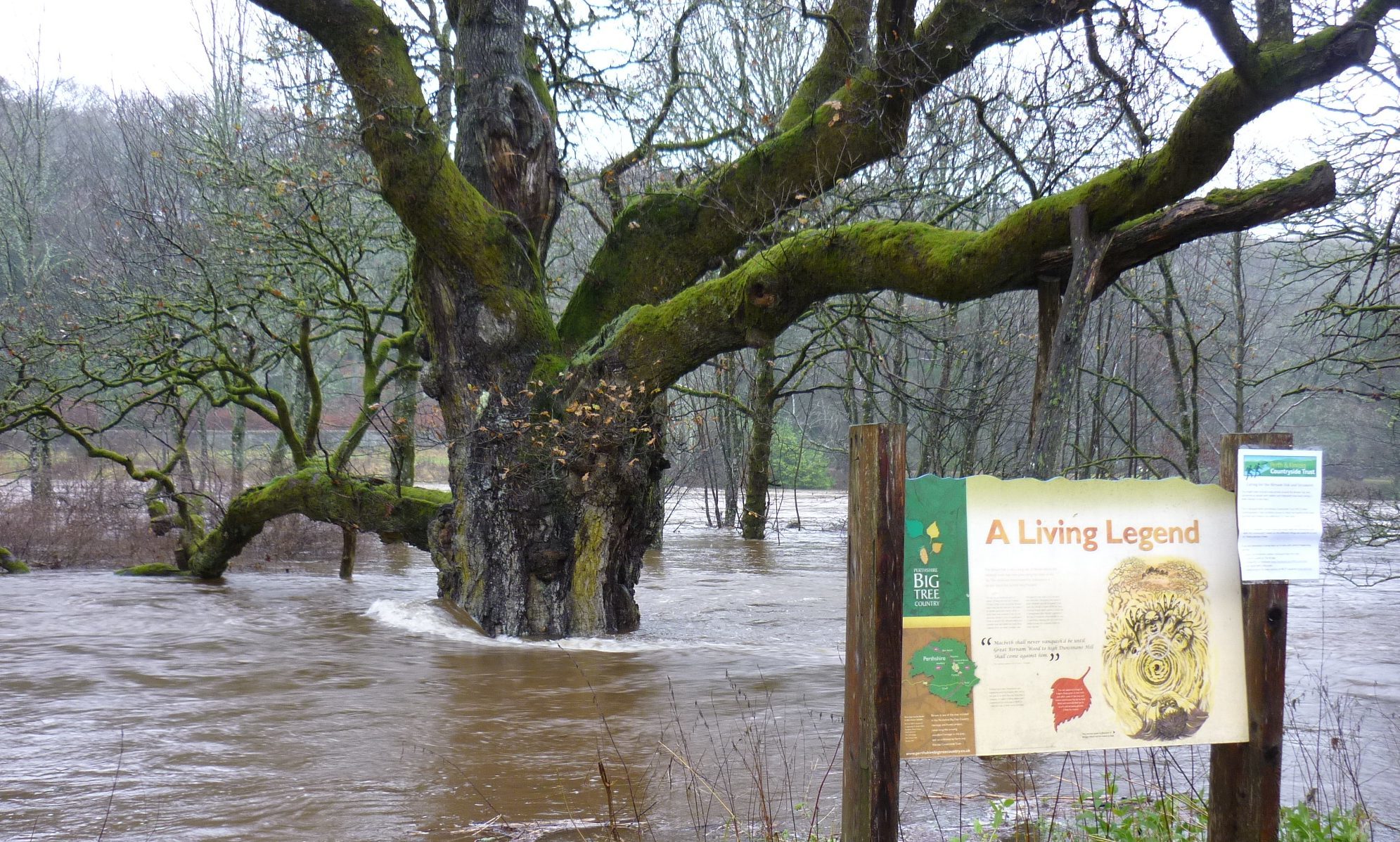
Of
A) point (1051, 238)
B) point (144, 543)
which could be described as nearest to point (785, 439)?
point (144, 543)

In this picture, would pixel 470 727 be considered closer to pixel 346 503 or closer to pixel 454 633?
pixel 454 633

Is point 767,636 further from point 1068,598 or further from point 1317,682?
point 1068,598

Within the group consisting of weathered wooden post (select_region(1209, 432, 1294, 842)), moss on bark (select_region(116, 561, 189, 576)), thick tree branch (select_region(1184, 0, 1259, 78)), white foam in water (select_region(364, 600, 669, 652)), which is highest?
thick tree branch (select_region(1184, 0, 1259, 78))

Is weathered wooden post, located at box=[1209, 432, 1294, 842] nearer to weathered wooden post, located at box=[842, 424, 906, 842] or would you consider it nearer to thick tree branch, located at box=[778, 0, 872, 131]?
weathered wooden post, located at box=[842, 424, 906, 842]

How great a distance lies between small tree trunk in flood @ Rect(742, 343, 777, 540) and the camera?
57.1 feet

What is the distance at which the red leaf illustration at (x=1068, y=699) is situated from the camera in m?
3.21

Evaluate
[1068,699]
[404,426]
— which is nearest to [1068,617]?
[1068,699]

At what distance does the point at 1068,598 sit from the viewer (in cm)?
326

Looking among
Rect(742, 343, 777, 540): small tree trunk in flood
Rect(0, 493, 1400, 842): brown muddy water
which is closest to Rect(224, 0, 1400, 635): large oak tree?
Rect(0, 493, 1400, 842): brown muddy water

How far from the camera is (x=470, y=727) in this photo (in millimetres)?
6695

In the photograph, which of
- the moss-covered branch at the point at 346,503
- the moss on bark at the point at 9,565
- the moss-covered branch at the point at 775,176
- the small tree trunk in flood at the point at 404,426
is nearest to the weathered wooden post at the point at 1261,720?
the moss-covered branch at the point at 775,176

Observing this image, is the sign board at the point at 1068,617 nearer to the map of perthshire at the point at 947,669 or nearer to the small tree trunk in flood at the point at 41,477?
the map of perthshire at the point at 947,669

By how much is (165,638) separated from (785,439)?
21.5m

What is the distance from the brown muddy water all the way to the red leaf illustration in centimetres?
109
